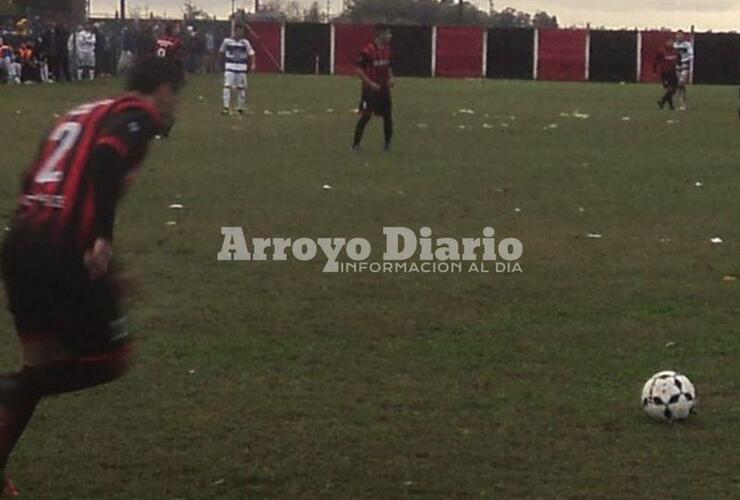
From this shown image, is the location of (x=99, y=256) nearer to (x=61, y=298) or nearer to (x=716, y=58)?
(x=61, y=298)

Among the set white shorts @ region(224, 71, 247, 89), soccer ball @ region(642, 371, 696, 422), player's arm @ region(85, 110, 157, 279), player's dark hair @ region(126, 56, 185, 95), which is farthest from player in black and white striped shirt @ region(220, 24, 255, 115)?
player's arm @ region(85, 110, 157, 279)

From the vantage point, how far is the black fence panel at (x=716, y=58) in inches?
2734

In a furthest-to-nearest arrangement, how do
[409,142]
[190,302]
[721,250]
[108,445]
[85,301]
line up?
[409,142] → [721,250] → [190,302] → [108,445] → [85,301]

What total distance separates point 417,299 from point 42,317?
5.45 metres

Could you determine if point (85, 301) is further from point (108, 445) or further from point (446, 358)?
Answer: point (446, 358)

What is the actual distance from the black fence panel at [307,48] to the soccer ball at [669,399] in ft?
208

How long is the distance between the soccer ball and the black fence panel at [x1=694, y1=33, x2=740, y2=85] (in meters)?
63.4

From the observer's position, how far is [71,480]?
6820 millimetres

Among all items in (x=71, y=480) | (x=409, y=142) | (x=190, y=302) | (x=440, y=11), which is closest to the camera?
(x=71, y=480)

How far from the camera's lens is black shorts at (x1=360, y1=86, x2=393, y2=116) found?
22.9 meters

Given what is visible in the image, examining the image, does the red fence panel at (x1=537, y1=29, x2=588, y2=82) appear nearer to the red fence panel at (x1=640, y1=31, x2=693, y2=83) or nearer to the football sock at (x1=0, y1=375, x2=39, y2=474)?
the red fence panel at (x1=640, y1=31, x2=693, y2=83)

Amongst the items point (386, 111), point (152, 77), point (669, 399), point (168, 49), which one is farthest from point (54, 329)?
point (386, 111)

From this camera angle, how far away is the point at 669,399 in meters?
7.70

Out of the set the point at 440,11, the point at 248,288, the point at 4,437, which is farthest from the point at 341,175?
the point at 440,11
